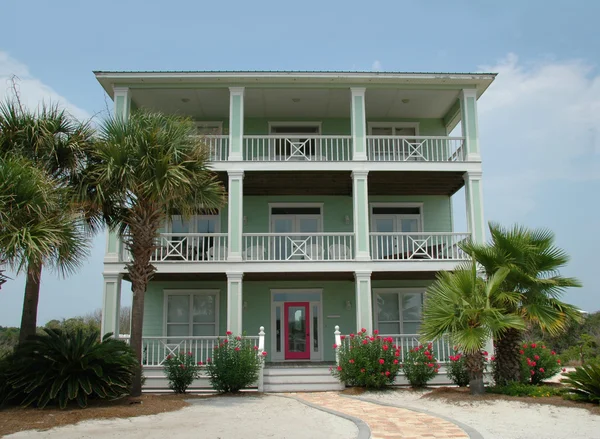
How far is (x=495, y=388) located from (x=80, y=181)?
1067 centimetres

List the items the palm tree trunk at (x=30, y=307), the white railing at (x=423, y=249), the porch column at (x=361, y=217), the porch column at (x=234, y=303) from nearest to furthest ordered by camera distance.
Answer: the palm tree trunk at (x=30, y=307) < the porch column at (x=234, y=303) < the porch column at (x=361, y=217) < the white railing at (x=423, y=249)

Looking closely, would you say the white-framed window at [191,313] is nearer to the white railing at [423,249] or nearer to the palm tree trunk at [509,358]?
the white railing at [423,249]

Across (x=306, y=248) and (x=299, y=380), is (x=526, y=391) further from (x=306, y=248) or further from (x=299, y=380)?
(x=306, y=248)

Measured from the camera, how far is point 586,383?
1149 centimetres

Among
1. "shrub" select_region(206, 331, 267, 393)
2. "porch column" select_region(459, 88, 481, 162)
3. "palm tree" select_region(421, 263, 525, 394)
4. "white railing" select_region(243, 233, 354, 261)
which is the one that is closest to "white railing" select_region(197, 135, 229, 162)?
"white railing" select_region(243, 233, 354, 261)

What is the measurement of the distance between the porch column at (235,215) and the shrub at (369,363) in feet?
15.2

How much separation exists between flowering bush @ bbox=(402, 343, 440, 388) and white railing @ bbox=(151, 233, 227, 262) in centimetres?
656

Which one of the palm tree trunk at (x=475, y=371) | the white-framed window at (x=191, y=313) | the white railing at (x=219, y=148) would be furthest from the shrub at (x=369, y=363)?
the white railing at (x=219, y=148)

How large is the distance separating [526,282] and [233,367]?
7525mm

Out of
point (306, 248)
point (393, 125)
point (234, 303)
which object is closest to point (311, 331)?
point (306, 248)

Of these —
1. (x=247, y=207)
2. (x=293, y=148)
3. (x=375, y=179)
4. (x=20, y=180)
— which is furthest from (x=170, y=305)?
(x=20, y=180)

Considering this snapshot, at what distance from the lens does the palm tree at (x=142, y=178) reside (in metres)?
12.7

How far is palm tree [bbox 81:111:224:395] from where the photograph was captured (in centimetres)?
1266

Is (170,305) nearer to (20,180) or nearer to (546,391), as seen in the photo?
Result: (20,180)
